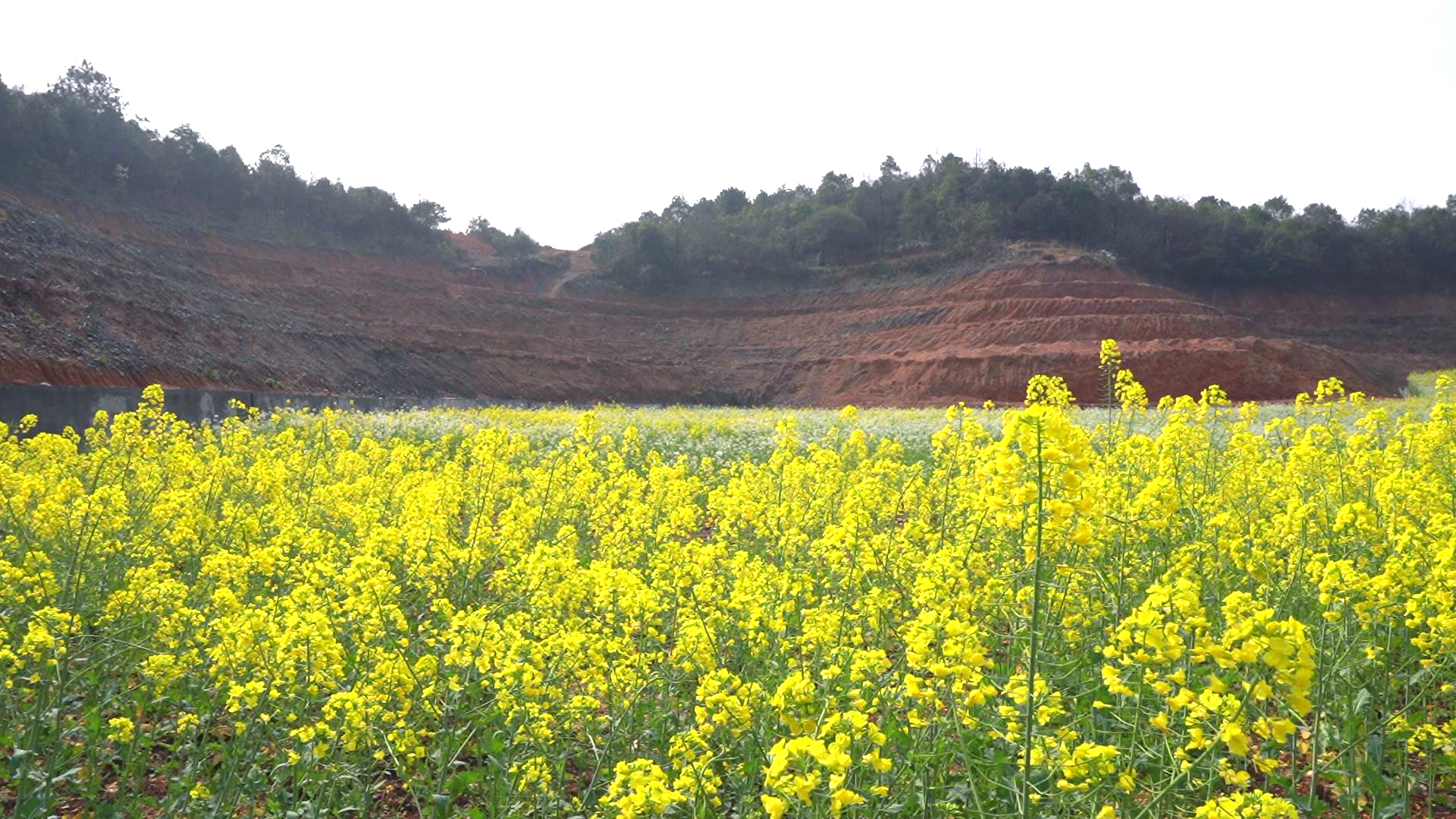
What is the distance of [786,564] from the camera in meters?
5.02

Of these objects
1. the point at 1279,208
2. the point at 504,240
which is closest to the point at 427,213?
the point at 504,240

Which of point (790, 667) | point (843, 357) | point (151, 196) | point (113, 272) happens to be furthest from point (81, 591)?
point (151, 196)

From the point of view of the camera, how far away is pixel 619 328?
172ft

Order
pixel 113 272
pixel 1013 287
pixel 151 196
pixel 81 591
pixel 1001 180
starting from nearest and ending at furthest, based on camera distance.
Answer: pixel 81 591 < pixel 113 272 < pixel 151 196 < pixel 1013 287 < pixel 1001 180

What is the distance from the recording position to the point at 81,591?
4570mm

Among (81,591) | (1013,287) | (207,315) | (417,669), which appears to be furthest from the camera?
(1013,287)

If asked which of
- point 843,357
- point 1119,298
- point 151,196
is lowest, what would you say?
point 843,357

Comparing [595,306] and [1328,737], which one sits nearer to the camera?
[1328,737]

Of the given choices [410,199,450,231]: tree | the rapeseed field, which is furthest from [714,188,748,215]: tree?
the rapeseed field

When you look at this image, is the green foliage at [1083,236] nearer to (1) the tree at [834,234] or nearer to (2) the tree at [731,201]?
(1) the tree at [834,234]

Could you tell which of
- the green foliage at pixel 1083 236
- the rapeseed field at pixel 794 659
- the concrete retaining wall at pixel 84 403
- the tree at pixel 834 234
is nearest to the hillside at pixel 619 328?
the green foliage at pixel 1083 236

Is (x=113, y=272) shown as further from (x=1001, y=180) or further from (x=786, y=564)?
(x=1001, y=180)

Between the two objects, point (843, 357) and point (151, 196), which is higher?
point (151, 196)

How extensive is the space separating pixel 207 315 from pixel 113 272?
9.49 ft
